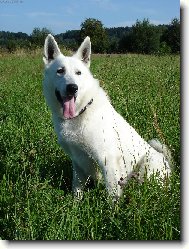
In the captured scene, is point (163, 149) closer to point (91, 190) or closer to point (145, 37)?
point (91, 190)

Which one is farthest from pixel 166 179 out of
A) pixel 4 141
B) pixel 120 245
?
pixel 4 141

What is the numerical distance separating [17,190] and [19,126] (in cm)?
156

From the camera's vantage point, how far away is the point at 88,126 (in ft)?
10.4

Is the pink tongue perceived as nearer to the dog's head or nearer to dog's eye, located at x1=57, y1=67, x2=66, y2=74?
the dog's head

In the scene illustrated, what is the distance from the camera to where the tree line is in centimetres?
286

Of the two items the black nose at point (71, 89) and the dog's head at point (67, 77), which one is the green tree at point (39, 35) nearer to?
the dog's head at point (67, 77)

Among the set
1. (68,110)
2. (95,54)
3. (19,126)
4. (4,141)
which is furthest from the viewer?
(19,126)

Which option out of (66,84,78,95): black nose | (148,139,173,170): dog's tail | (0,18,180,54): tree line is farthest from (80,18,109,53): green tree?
(148,139,173,170): dog's tail

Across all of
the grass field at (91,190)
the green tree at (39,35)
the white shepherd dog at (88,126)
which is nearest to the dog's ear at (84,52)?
the white shepherd dog at (88,126)

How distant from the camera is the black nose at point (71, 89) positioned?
3137 millimetres

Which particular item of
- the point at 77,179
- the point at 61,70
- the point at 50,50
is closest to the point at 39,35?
the point at 50,50

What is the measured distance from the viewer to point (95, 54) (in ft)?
12.0

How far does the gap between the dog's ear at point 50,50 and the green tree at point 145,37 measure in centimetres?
56

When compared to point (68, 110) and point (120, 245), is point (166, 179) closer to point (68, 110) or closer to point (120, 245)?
point (120, 245)
